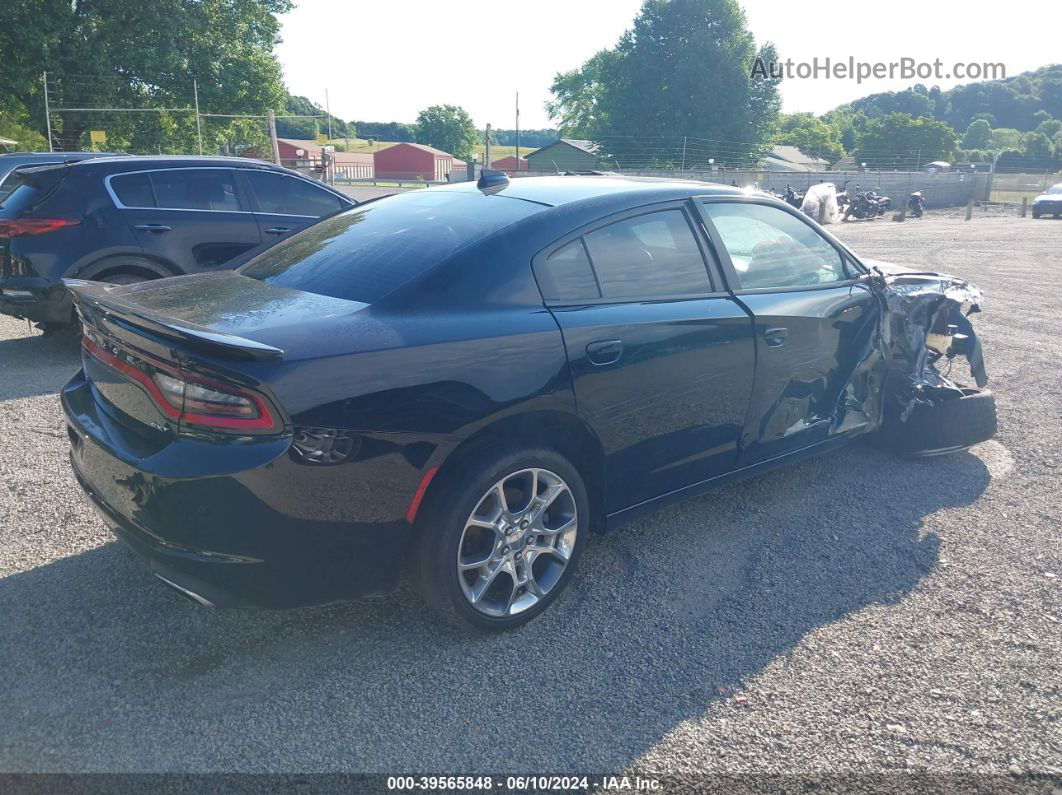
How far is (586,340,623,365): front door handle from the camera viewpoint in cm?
312

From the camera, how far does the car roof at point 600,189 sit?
11.5 ft

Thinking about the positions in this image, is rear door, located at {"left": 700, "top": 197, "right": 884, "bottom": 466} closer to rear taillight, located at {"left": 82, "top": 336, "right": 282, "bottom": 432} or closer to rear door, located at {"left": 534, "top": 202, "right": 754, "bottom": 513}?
rear door, located at {"left": 534, "top": 202, "right": 754, "bottom": 513}

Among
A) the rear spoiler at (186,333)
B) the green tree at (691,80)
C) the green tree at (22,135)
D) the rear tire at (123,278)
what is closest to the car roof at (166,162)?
the rear tire at (123,278)

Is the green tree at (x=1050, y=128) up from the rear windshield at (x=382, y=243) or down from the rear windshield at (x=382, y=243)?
up

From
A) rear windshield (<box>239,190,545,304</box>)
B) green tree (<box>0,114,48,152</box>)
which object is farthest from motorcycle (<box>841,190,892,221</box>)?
green tree (<box>0,114,48,152</box>)

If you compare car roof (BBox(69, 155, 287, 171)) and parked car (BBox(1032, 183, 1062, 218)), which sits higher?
parked car (BBox(1032, 183, 1062, 218))

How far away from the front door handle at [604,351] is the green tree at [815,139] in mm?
92603

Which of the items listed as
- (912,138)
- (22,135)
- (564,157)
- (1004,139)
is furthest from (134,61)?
(1004,139)

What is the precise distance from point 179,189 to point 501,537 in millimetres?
5645

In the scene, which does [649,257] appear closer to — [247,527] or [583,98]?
[247,527]

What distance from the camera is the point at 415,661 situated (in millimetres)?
2906

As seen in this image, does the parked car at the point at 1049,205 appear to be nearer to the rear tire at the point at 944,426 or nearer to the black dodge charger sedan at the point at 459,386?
the rear tire at the point at 944,426

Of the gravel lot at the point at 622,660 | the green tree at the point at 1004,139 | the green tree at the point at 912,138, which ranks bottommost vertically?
the gravel lot at the point at 622,660

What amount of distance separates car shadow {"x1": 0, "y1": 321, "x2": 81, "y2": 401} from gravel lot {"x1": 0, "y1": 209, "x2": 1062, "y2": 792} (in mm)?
1975
